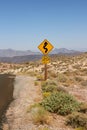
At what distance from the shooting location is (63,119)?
1238 cm

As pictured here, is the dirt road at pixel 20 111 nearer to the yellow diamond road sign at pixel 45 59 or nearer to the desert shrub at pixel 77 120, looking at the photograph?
the desert shrub at pixel 77 120

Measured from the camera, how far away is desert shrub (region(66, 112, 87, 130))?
11.0 metres

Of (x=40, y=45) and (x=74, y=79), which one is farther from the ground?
(x=40, y=45)

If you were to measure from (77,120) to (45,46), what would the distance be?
13608mm

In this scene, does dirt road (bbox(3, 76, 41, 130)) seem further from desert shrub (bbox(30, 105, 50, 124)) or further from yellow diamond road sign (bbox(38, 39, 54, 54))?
yellow diamond road sign (bbox(38, 39, 54, 54))

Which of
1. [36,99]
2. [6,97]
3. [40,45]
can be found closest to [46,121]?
[36,99]

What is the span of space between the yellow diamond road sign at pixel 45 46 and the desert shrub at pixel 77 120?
12965mm

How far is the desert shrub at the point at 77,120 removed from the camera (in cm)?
1099

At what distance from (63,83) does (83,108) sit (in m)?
12.0

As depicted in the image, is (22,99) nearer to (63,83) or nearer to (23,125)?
(23,125)

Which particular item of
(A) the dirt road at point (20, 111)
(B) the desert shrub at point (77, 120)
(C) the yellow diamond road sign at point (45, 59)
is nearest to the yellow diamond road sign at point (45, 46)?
(C) the yellow diamond road sign at point (45, 59)

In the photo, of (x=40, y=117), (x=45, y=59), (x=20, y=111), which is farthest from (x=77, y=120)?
(x=45, y=59)

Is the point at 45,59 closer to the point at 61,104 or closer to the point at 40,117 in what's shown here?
the point at 61,104

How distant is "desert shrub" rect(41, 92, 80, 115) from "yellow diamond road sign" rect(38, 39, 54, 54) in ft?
34.1
